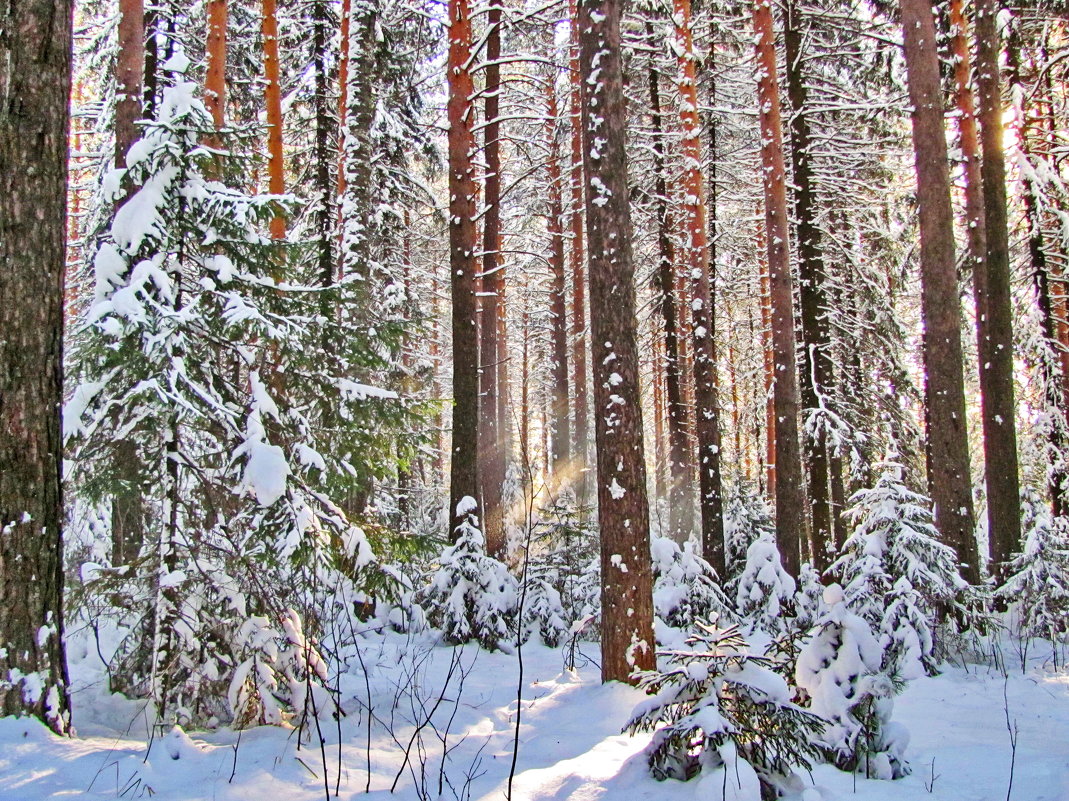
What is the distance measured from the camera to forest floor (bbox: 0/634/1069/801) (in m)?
3.29

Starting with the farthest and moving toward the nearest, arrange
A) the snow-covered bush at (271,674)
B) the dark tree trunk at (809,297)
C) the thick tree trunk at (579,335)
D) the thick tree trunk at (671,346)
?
the thick tree trunk at (579,335) < the thick tree trunk at (671,346) < the dark tree trunk at (809,297) < the snow-covered bush at (271,674)

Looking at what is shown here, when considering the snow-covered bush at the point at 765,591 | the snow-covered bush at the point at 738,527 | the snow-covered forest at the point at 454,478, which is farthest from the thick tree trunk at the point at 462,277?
the snow-covered bush at the point at 738,527

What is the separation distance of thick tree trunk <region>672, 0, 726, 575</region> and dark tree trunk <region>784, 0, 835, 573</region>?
185cm

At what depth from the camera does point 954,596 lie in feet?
24.2

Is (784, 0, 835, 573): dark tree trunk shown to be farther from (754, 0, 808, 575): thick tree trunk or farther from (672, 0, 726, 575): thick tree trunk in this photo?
(672, 0, 726, 575): thick tree trunk

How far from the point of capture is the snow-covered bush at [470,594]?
878 centimetres

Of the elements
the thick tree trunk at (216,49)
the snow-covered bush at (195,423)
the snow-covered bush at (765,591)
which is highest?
the thick tree trunk at (216,49)

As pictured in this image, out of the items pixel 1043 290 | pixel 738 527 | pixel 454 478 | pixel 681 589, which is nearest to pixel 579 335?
pixel 738 527

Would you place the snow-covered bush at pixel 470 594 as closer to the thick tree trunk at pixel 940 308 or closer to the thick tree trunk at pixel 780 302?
the thick tree trunk at pixel 780 302

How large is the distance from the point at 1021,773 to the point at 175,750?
4.84 metres

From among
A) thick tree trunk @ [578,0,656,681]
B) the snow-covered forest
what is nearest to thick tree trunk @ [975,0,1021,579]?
the snow-covered forest

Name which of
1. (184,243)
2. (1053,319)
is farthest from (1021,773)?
(1053,319)

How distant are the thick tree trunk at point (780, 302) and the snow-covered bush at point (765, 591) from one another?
3.89ft

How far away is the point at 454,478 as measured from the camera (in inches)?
391
